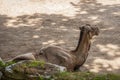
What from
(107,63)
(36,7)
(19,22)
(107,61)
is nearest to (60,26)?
(19,22)

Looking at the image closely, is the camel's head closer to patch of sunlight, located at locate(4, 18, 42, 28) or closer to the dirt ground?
the dirt ground

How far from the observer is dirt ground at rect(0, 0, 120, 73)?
22.9ft

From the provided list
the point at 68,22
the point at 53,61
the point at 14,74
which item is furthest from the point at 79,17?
the point at 14,74

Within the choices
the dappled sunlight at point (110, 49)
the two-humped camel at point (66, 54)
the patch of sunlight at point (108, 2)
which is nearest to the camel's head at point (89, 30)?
the two-humped camel at point (66, 54)

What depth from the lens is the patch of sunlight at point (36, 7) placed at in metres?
10.7

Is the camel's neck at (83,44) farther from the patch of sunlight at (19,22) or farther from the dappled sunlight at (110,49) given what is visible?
the patch of sunlight at (19,22)

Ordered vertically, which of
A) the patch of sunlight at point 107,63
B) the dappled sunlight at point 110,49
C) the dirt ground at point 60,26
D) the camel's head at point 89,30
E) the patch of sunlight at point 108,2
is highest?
the camel's head at point 89,30

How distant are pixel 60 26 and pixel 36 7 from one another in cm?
238

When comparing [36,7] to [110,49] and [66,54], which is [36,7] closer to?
[110,49]

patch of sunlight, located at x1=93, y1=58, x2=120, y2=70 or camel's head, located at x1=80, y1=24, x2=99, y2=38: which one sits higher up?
camel's head, located at x1=80, y1=24, x2=99, y2=38

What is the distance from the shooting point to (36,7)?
11.2m

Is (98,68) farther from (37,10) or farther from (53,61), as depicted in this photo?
(37,10)

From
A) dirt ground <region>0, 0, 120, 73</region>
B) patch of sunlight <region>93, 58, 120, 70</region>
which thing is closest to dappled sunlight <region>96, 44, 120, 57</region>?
dirt ground <region>0, 0, 120, 73</region>

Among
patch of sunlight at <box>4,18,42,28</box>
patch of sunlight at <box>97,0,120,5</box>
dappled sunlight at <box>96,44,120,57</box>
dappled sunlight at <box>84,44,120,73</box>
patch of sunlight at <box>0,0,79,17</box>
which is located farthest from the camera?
patch of sunlight at <box>97,0,120,5</box>
